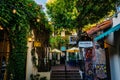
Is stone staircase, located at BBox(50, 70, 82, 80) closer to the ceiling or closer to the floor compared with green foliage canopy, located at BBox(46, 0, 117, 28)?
closer to the floor

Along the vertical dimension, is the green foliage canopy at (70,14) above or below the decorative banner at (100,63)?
above

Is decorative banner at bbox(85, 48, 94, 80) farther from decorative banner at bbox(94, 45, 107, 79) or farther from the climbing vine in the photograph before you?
the climbing vine

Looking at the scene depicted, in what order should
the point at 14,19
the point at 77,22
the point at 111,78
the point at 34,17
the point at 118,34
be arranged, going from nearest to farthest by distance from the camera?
the point at 118,34
the point at 14,19
the point at 111,78
the point at 34,17
the point at 77,22

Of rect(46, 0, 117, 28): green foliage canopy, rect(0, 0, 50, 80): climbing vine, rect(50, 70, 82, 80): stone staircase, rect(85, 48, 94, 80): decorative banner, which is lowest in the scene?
rect(50, 70, 82, 80): stone staircase

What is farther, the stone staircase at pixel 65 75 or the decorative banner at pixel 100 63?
the stone staircase at pixel 65 75

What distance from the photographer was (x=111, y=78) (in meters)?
9.10

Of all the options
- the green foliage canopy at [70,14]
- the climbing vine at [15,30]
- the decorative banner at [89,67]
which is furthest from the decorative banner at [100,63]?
the green foliage canopy at [70,14]

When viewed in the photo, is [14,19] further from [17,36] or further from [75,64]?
[75,64]

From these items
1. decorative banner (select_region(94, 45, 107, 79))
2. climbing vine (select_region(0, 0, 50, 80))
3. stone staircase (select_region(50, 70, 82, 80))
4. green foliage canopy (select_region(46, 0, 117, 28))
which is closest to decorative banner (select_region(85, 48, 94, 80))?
decorative banner (select_region(94, 45, 107, 79))

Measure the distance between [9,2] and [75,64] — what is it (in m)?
15.8

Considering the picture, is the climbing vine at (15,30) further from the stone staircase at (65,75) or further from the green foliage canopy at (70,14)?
the green foliage canopy at (70,14)

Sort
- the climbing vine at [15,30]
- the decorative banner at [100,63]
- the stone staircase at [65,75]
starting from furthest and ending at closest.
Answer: the stone staircase at [65,75], the decorative banner at [100,63], the climbing vine at [15,30]

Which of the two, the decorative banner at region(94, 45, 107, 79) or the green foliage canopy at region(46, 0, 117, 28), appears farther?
the green foliage canopy at region(46, 0, 117, 28)

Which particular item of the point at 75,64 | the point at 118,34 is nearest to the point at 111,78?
the point at 118,34
